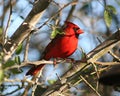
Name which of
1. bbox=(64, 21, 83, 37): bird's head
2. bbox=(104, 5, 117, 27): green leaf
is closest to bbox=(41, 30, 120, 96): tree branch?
bbox=(104, 5, 117, 27): green leaf

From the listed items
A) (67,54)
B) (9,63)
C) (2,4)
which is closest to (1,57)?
(9,63)

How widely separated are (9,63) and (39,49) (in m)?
4.61

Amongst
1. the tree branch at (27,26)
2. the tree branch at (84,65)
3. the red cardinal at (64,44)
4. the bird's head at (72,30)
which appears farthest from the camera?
the bird's head at (72,30)

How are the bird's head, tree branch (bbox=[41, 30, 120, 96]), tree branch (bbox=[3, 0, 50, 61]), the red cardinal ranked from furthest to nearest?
the bird's head, the red cardinal, tree branch (bbox=[41, 30, 120, 96]), tree branch (bbox=[3, 0, 50, 61])

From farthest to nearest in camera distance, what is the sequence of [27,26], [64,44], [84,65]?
[64,44] → [84,65] → [27,26]

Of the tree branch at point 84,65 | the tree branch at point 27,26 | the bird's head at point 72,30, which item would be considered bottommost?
the tree branch at point 84,65

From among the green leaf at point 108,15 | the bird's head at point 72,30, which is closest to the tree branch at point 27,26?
the green leaf at point 108,15

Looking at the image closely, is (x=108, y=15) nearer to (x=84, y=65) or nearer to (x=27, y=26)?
(x=84, y=65)

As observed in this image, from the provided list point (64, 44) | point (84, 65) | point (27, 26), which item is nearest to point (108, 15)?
point (84, 65)

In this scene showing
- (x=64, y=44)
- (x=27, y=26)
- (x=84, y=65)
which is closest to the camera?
(x=27, y=26)

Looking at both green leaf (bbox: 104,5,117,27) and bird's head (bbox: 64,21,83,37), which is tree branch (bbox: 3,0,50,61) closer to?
green leaf (bbox: 104,5,117,27)

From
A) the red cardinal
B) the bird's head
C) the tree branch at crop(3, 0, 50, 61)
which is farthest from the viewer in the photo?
the bird's head

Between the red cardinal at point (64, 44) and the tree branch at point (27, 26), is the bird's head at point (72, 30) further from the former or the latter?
the tree branch at point (27, 26)

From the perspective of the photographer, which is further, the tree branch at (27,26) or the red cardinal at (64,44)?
the red cardinal at (64,44)
